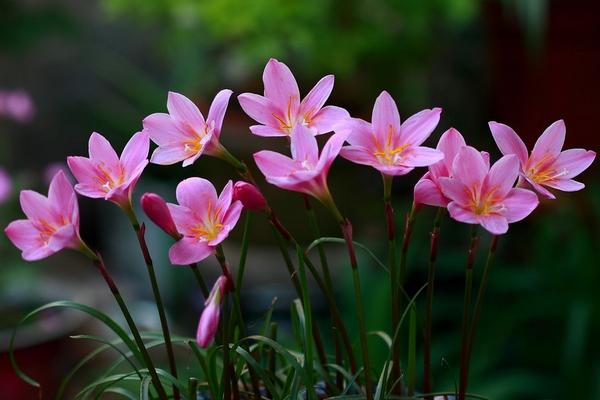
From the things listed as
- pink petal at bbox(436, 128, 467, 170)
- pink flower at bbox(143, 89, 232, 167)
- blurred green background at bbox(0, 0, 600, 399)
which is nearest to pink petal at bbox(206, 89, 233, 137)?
pink flower at bbox(143, 89, 232, 167)

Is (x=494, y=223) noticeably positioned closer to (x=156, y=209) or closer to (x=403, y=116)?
(x=156, y=209)

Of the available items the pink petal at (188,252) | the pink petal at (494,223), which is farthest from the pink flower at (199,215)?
the pink petal at (494,223)

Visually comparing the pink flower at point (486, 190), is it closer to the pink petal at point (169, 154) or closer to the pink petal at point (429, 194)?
the pink petal at point (429, 194)

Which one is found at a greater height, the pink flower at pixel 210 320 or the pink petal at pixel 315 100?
the pink petal at pixel 315 100

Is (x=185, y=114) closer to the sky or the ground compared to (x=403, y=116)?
closer to the sky

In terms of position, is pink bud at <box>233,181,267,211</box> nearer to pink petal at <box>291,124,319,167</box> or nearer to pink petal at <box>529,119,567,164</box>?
pink petal at <box>291,124,319,167</box>

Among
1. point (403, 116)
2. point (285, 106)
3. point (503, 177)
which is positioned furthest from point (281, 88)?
point (403, 116)

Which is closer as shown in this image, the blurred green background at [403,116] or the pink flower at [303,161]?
the pink flower at [303,161]
